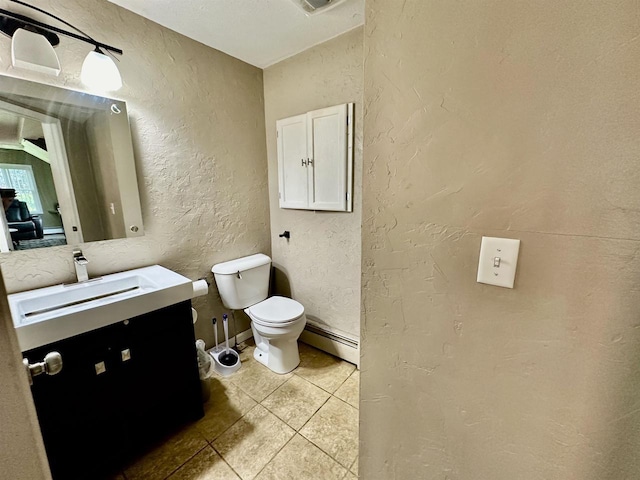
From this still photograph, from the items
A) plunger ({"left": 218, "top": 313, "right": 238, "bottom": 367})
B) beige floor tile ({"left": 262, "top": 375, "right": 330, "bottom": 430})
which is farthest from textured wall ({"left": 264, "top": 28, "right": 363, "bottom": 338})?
plunger ({"left": 218, "top": 313, "right": 238, "bottom": 367})

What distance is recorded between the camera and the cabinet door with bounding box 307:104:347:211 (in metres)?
1.73

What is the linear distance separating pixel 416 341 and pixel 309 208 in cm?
141

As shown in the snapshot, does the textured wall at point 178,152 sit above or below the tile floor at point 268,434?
above

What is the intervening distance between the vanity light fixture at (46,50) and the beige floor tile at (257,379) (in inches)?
74.3

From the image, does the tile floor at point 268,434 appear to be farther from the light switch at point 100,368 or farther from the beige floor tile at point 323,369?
the light switch at point 100,368

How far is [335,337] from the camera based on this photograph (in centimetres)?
203

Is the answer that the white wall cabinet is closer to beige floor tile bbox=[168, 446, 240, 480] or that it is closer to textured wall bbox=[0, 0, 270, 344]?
textured wall bbox=[0, 0, 270, 344]

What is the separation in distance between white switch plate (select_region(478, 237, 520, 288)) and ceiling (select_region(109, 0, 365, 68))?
1499 mm

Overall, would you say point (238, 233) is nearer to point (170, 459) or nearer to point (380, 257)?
point (170, 459)

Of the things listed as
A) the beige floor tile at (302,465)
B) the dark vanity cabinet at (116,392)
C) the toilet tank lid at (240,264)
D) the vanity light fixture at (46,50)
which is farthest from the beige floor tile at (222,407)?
the vanity light fixture at (46,50)

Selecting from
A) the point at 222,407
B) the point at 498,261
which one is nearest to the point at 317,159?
the point at 498,261

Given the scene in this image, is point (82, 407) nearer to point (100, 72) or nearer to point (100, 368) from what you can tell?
point (100, 368)

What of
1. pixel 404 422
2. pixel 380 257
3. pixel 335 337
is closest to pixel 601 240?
pixel 380 257

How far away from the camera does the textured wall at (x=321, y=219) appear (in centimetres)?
170
